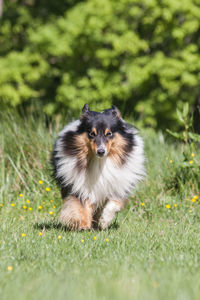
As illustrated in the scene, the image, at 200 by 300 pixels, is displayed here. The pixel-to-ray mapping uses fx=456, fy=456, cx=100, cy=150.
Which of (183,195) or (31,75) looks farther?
(31,75)

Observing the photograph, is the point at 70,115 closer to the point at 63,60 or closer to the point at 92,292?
the point at 92,292

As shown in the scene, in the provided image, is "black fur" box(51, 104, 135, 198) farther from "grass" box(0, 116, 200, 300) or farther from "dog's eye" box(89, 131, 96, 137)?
"grass" box(0, 116, 200, 300)

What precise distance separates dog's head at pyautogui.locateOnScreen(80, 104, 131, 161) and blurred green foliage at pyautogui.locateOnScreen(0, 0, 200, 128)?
25.0 ft

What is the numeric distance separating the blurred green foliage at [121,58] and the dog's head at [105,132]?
7.63m

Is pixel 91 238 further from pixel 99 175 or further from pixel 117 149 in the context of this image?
pixel 117 149

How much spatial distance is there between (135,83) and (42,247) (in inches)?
416

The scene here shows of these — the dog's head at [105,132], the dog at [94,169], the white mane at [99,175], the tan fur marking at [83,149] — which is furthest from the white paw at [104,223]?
the dog's head at [105,132]

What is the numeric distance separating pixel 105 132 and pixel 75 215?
955mm

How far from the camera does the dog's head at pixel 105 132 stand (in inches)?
188

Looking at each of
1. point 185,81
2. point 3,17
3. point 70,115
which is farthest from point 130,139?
point 3,17

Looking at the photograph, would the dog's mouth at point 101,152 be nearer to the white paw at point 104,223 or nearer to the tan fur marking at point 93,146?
the tan fur marking at point 93,146

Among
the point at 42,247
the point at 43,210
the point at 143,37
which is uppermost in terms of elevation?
the point at 143,37

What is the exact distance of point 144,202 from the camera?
6.20 meters

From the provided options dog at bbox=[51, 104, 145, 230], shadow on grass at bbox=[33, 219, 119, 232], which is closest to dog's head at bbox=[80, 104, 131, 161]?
dog at bbox=[51, 104, 145, 230]
